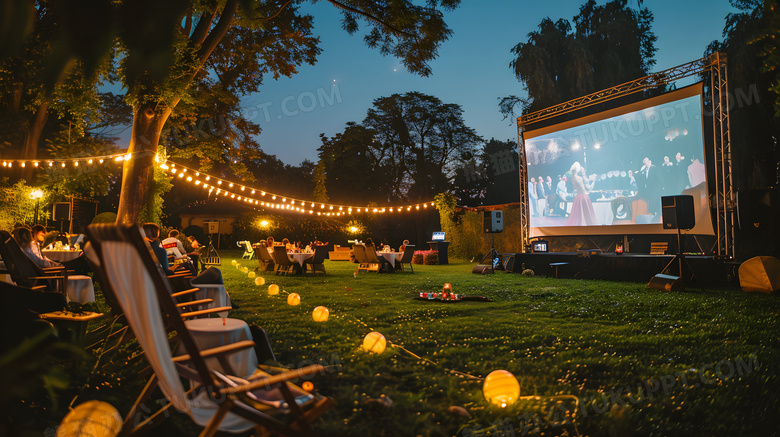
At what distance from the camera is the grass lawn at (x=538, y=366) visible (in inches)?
88.4

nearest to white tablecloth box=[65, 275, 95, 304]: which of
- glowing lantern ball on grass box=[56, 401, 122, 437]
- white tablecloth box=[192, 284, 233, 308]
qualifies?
white tablecloth box=[192, 284, 233, 308]

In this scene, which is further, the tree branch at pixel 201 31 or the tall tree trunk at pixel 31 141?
the tall tree trunk at pixel 31 141

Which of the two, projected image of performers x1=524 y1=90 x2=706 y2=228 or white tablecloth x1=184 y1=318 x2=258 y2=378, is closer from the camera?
white tablecloth x1=184 y1=318 x2=258 y2=378

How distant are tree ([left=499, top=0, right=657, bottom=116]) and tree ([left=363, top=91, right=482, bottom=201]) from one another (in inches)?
536

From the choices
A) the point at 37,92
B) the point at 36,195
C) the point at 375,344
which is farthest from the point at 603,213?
the point at 36,195

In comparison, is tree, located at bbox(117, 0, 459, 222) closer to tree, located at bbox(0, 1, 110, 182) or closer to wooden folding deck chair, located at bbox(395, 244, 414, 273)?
tree, located at bbox(0, 1, 110, 182)

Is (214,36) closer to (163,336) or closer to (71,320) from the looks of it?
(71,320)

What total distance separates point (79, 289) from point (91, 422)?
5.05 m

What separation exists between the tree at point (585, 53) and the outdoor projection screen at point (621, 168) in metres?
4.30

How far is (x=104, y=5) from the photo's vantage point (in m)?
1.31

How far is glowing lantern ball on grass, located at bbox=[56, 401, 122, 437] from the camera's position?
179 centimetres

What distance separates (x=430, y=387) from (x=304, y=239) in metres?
22.0

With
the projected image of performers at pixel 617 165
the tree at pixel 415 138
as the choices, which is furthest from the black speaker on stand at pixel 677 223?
the tree at pixel 415 138

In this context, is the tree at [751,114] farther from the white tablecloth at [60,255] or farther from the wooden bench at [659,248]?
the white tablecloth at [60,255]
